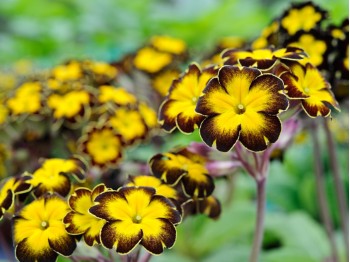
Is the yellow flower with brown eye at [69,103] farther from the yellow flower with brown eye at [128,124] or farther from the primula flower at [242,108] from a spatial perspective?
the primula flower at [242,108]

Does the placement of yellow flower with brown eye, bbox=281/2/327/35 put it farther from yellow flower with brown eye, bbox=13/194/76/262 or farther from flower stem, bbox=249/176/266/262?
yellow flower with brown eye, bbox=13/194/76/262

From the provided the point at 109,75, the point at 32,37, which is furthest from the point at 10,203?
the point at 32,37

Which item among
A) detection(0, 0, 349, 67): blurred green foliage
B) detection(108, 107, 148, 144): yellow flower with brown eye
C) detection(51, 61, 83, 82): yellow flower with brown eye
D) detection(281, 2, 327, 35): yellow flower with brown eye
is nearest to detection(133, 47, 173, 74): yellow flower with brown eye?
detection(51, 61, 83, 82): yellow flower with brown eye

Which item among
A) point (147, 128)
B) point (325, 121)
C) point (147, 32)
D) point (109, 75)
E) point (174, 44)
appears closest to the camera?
point (325, 121)

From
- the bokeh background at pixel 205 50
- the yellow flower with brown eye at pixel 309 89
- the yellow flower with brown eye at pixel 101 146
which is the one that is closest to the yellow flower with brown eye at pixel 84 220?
the yellow flower with brown eye at pixel 309 89

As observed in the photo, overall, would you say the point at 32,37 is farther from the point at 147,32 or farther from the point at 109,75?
the point at 109,75

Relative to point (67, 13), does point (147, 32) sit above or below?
below
